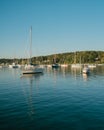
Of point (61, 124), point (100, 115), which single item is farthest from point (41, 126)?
point (100, 115)

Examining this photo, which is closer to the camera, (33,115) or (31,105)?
(33,115)

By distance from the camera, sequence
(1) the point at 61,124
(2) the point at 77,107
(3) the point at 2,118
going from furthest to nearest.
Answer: (2) the point at 77,107, (3) the point at 2,118, (1) the point at 61,124

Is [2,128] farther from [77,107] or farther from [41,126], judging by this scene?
[77,107]

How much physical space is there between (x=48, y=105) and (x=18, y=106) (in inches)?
157

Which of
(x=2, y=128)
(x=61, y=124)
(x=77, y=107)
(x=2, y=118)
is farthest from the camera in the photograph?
(x=77, y=107)

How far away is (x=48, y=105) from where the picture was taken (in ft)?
91.8

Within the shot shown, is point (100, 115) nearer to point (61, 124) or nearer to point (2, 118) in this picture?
point (61, 124)

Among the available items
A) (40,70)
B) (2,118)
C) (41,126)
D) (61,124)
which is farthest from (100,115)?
(40,70)

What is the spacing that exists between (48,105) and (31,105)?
7.58ft

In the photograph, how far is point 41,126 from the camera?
19.5 m

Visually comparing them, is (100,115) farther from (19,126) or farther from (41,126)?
(19,126)

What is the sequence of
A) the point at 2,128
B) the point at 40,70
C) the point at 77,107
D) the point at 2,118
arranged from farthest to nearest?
1. the point at 40,70
2. the point at 77,107
3. the point at 2,118
4. the point at 2,128

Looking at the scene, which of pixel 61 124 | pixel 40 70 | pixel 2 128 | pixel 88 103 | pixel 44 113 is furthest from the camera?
pixel 40 70

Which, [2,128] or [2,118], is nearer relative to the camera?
[2,128]
